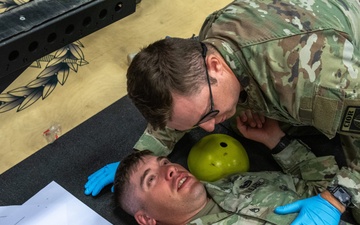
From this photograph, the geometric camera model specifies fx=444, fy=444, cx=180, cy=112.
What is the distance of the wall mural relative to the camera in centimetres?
199

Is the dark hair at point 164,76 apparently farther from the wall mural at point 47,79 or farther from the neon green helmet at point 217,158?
the wall mural at point 47,79

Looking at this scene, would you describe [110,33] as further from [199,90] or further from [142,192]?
[199,90]

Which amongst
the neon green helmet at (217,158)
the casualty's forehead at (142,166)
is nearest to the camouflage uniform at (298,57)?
the neon green helmet at (217,158)

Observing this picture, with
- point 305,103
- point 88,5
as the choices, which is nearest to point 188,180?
point 305,103

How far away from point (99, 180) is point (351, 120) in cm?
95

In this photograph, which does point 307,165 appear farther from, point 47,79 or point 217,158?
point 47,79

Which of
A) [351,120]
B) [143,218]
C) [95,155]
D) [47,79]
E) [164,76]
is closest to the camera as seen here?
[164,76]

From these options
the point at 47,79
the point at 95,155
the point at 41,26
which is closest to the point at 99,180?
the point at 95,155

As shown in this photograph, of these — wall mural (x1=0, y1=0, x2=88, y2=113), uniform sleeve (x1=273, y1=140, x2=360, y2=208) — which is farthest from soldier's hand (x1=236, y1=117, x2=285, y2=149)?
wall mural (x1=0, y1=0, x2=88, y2=113)

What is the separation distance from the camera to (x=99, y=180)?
1741 millimetres

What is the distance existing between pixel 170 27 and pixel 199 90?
48.7 inches

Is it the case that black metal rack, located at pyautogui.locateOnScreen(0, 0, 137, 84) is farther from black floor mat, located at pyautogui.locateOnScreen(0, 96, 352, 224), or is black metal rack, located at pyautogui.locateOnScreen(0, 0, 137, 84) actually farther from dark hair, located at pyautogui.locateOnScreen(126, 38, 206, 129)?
black floor mat, located at pyautogui.locateOnScreen(0, 96, 352, 224)

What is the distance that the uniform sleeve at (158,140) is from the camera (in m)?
1.74

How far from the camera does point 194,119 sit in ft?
4.23
